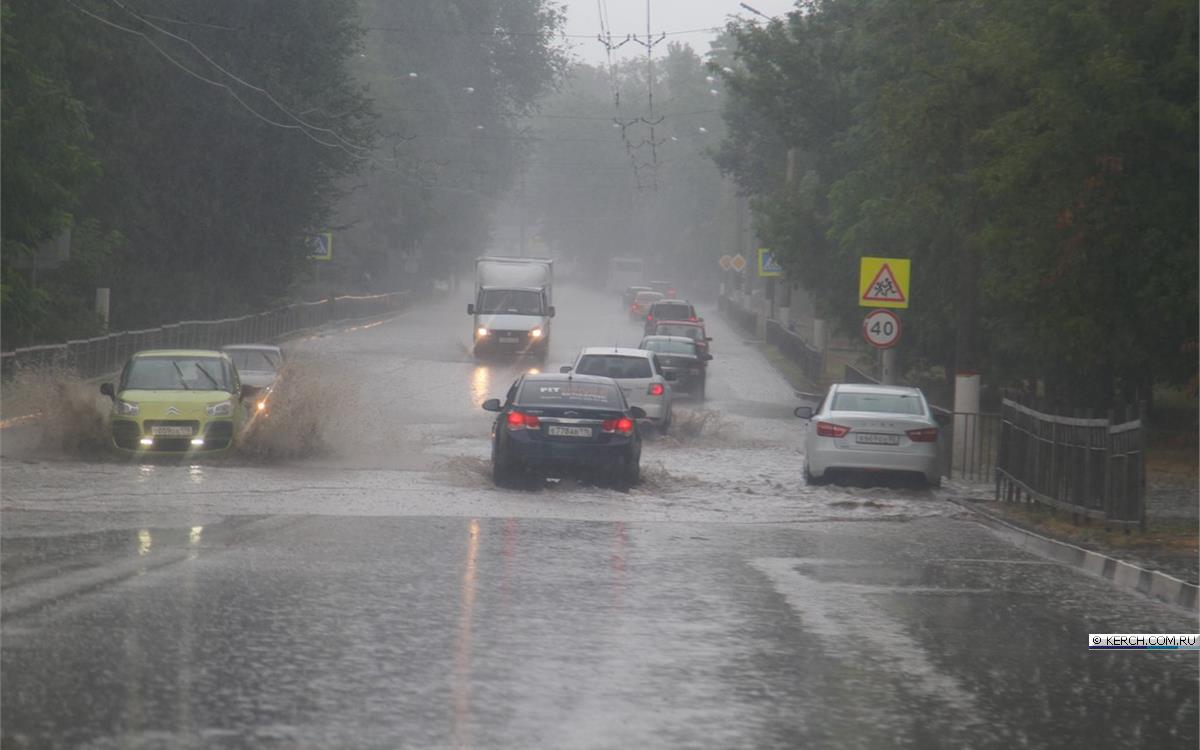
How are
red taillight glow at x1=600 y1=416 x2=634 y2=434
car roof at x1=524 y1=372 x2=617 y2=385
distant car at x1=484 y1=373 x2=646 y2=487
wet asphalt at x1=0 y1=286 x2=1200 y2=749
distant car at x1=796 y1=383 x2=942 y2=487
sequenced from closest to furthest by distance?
wet asphalt at x1=0 y1=286 x2=1200 y2=749
distant car at x1=484 y1=373 x2=646 y2=487
red taillight glow at x1=600 y1=416 x2=634 y2=434
car roof at x1=524 y1=372 x2=617 y2=385
distant car at x1=796 y1=383 x2=942 y2=487

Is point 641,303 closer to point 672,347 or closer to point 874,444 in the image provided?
point 672,347

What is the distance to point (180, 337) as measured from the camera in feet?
149

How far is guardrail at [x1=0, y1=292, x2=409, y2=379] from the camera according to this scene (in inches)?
1281

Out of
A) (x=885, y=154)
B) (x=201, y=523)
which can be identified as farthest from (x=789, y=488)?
(x=885, y=154)

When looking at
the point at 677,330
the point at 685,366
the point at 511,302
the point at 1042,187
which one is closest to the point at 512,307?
the point at 511,302

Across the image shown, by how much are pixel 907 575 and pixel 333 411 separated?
13710 millimetres

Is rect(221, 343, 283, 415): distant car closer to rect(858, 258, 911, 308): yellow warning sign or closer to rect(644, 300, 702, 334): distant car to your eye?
rect(858, 258, 911, 308): yellow warning sign

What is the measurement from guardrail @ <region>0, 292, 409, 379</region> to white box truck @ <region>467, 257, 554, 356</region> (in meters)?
7.12

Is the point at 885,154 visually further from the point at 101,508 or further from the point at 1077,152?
the point at 101,508

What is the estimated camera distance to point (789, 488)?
73.4 feet

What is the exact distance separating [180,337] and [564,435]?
2711 centimetres

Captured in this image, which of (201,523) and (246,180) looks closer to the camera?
(201,523)

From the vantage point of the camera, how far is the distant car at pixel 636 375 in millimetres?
30953

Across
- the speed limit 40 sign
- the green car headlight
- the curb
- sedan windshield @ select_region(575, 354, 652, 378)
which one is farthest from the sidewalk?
the green car headlight
